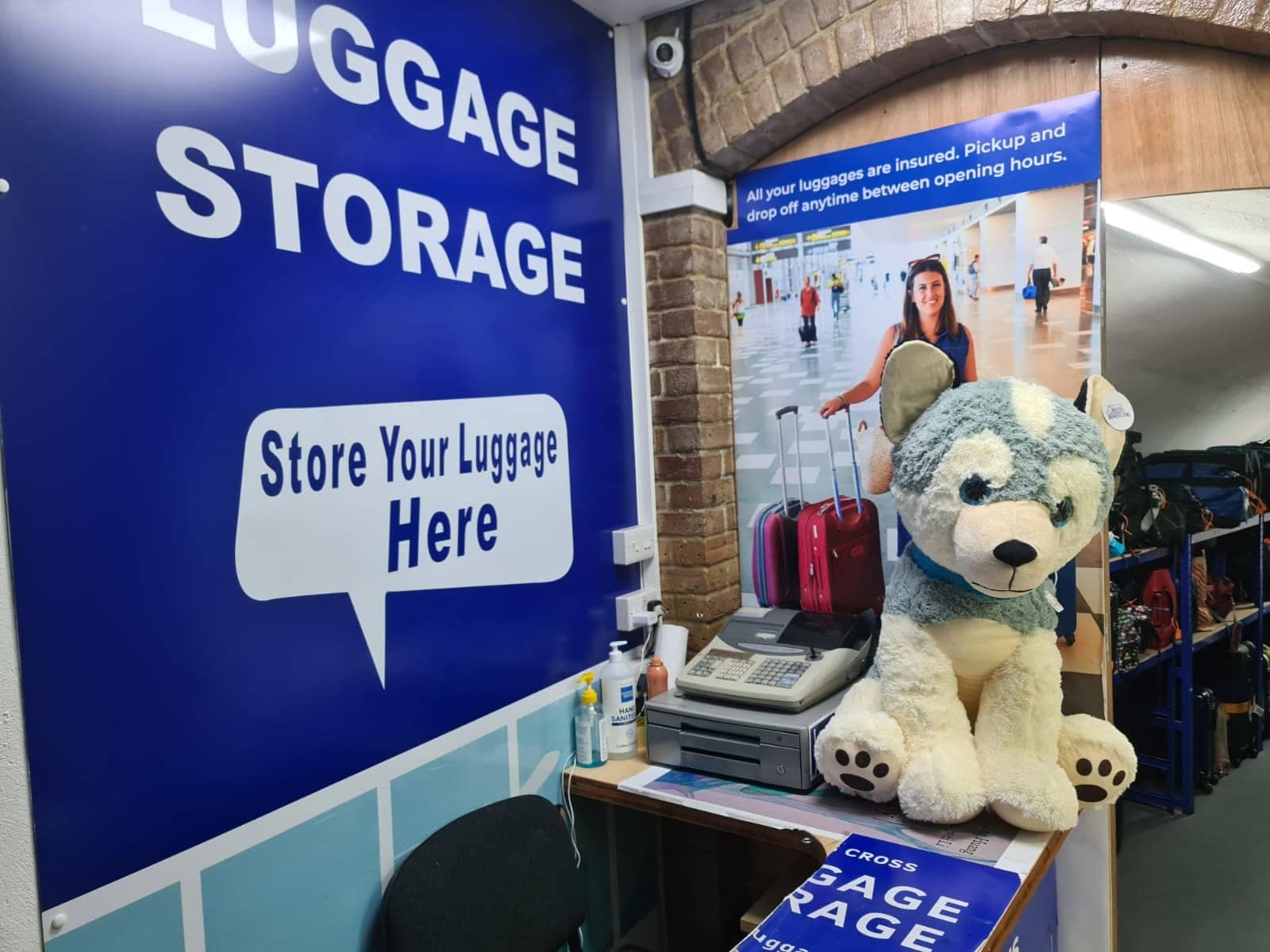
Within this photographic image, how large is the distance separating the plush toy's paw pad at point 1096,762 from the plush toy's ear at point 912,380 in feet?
2.26

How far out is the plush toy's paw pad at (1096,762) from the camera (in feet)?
5.31

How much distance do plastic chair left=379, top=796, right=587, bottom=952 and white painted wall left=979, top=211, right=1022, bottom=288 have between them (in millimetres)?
1647

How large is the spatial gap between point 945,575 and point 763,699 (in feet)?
1.66

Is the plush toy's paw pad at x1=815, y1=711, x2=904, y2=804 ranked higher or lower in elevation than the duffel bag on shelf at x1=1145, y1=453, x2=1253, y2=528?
lower

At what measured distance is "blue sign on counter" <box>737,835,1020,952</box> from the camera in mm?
1344

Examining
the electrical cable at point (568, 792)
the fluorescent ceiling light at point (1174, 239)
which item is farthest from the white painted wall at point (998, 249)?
Answer: the electrical cable at point (568, 792)

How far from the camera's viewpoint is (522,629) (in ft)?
6.61

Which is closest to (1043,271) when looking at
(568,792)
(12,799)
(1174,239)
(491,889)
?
(1174,239)

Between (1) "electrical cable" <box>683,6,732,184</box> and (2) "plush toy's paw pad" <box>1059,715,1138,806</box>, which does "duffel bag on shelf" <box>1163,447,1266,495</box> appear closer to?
(2) "plush toy's paw pad" <box>1059,715,1138,806</box>

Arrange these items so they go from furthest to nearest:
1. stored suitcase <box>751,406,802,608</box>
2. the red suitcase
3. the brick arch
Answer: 1. stored suitcase <box>751,406,802,608</box>
2. the red suitcase
3. the brick arch

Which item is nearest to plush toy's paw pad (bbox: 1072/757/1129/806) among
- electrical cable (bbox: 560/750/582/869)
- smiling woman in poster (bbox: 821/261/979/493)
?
smiling woman in poster (bbox: 821/261/979/493)

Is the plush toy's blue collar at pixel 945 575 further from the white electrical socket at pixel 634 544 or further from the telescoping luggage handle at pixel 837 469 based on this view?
the white electrical socket at pixel 634 544

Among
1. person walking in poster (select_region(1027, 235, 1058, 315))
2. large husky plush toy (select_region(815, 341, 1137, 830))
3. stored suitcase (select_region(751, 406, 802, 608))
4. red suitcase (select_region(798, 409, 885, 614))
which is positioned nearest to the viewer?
large husky plush toy (select_region(815, 341, 1137, 830))

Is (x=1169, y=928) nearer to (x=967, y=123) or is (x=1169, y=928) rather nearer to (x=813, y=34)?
(x=967, y=123)
